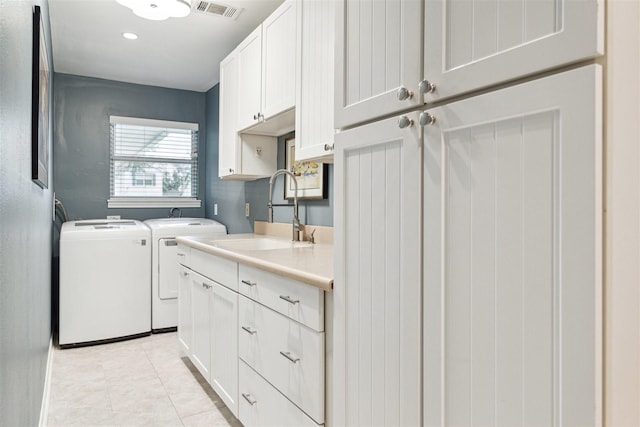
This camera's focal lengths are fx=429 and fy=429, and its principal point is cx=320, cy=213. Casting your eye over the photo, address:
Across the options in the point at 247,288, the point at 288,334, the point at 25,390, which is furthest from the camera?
the point at 247,288

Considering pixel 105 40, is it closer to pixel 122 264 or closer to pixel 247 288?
pixel 122 264

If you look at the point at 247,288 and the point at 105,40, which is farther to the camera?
the point at 105,40

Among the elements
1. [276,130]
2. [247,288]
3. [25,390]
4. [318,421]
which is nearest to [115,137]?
[276,130]

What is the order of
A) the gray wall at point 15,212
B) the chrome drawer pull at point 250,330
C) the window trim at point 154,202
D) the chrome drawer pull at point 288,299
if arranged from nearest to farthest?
the gray wall at point 15,212 → the chrome drawer pull at point 288,299 → the chrome drawer pull at point 250,330 → the window trim at point 154,202

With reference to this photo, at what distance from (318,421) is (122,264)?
269cm

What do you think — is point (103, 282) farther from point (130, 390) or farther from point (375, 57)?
point (375, 57)

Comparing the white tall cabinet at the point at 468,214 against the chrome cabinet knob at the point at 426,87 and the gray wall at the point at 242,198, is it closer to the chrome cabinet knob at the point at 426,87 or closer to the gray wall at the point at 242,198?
the chrome cabinet knob at the point at 426,87

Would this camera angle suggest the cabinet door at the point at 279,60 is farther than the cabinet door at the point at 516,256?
Yes

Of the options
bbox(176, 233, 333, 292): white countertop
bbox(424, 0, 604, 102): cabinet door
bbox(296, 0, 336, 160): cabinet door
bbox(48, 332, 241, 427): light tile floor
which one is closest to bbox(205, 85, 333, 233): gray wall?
bbox(176, 233, 333, 292): white countertop

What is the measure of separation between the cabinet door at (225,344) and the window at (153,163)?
93.7 inches

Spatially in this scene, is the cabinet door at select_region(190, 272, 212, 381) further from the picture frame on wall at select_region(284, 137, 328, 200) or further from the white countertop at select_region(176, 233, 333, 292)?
the picture frame on wall at select_region(284, 137, 328, 200)

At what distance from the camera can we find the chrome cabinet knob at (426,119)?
3.13 feet

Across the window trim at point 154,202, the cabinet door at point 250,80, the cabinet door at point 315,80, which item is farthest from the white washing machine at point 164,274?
the cabinet door at point 315,80

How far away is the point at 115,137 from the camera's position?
419 cm
